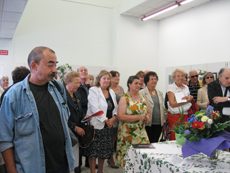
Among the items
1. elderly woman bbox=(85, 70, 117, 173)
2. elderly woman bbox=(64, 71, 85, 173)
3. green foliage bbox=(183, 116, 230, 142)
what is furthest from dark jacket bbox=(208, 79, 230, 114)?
elderly woman bbox=(64, 71, 85, 173)

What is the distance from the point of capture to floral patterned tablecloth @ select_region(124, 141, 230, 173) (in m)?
1.72

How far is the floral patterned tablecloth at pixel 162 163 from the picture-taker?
1.72m

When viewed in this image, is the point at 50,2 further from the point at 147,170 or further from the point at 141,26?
the point at 147,170

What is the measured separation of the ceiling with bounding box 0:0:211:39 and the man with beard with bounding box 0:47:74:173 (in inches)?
113

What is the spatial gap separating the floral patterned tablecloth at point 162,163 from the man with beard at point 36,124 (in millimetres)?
695

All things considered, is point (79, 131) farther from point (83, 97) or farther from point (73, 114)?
point (83, 97)

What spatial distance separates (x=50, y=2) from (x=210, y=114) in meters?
6.77

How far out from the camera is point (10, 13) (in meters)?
4.58

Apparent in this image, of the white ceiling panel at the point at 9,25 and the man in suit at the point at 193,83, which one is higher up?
the white ceiling panel at the point at 9,25

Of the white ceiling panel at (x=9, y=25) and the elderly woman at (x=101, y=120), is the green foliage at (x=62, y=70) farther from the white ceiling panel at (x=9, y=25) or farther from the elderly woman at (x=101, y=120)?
the elderly woman at (x=101, y=120)

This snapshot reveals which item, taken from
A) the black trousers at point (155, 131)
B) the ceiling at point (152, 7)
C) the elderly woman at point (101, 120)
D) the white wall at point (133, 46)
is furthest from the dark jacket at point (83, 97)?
the white wall at point (133, 46)

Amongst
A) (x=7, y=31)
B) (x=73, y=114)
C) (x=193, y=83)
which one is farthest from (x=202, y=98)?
(x=7, y=31)

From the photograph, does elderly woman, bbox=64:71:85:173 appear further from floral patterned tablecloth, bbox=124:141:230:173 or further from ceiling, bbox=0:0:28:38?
ceiling, bbox=0:0:28:38

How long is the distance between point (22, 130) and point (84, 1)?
6989 millimetres
